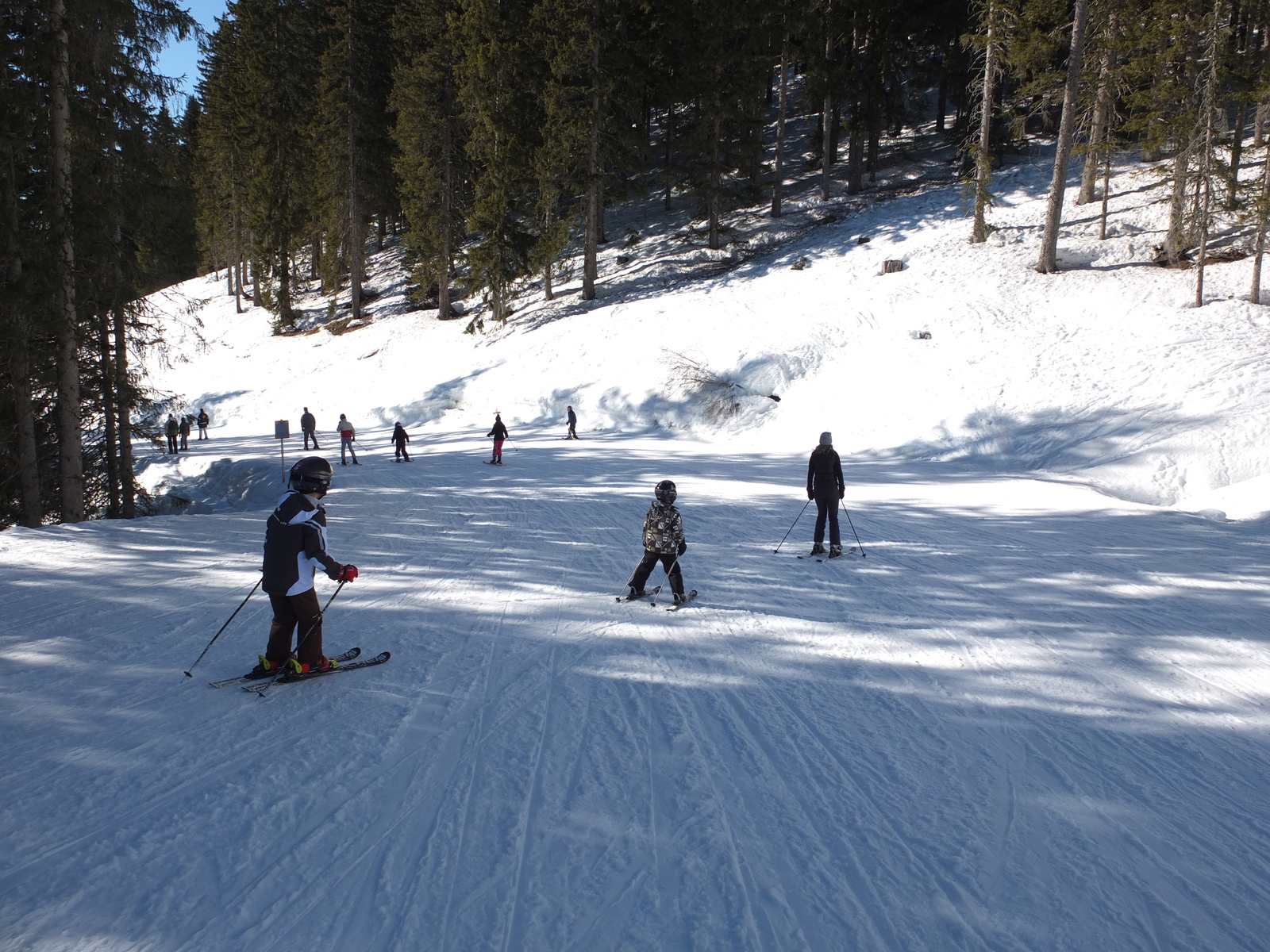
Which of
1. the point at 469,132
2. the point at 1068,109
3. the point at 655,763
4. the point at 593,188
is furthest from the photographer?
the point at 469,132

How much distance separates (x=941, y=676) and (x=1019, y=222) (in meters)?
26.9

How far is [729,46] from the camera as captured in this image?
2831 cm

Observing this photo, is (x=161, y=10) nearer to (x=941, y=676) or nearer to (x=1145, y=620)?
(x=941, y=676)

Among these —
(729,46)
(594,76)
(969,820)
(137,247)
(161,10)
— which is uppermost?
(729,46)

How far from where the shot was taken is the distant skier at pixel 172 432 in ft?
73.6

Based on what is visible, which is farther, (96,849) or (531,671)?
(531,671)

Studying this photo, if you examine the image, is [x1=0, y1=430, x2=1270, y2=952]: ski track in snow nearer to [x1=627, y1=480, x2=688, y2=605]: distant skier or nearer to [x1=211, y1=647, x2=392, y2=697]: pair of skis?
[x1=211, y1=647, x2=392, y2=697]: pair of skis

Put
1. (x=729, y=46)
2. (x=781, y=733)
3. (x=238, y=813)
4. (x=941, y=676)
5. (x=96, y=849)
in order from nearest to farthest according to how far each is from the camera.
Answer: (x=96, y=849) < (x=238, y=813) < (x=781, y=733) < (x=941, y=676) < (x=729, y=46)

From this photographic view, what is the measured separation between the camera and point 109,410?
14.6m

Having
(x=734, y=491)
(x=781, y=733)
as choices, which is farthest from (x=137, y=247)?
(x=781, y=733)

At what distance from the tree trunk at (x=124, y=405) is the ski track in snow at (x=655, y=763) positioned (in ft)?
21.7

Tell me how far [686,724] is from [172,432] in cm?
2430

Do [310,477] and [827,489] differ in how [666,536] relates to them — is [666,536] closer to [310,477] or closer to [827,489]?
[827,489]

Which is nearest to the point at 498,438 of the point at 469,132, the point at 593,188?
the point at 593,188
